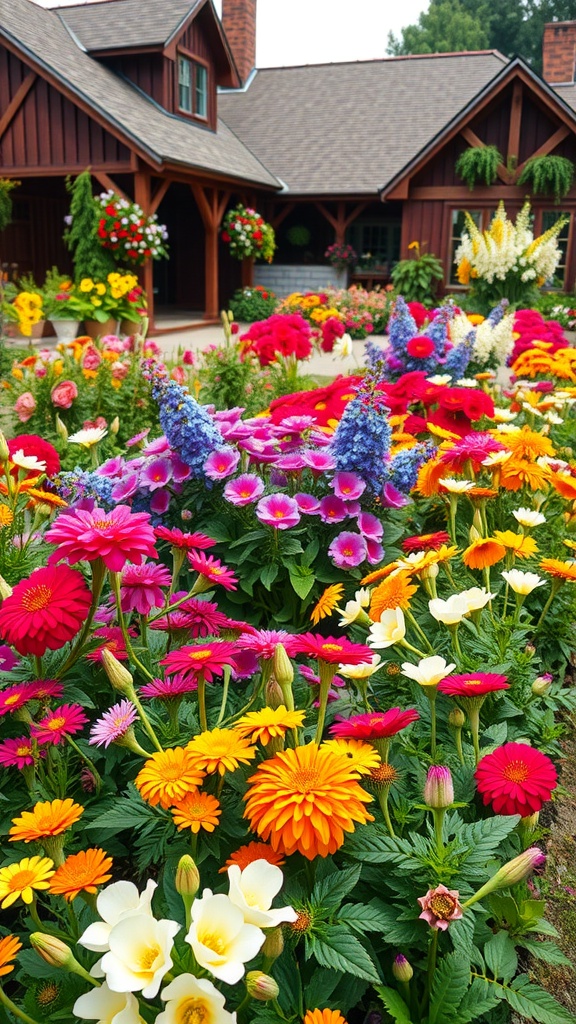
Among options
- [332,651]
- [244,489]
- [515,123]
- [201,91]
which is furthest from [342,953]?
[201,91]

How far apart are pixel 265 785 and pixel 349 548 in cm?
131

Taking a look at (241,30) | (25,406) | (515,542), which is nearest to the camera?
(515,542)

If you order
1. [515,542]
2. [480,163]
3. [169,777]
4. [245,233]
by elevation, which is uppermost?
[480,163]

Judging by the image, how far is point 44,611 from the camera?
4.65 feet

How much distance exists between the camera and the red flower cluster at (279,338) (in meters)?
4.60

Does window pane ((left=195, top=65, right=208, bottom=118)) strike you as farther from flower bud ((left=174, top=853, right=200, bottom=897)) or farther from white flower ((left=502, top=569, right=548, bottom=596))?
flower bud ((left=174, top=853, right=200, bottom=897))

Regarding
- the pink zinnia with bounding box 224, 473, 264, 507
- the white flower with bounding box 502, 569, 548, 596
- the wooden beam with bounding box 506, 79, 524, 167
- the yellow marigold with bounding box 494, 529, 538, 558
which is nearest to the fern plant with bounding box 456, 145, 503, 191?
the wooden beam with bounding box 506, 79, 524, 167

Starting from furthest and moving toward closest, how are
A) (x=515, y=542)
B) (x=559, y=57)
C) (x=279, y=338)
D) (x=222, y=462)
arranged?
(x=559, y=57) < (x=279, y=338) < (x=222, y=462) < (x=515, y=542)

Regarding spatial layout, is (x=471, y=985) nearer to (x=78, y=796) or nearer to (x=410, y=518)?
(x=78, y=796)

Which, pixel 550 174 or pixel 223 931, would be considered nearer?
pixel 223 931

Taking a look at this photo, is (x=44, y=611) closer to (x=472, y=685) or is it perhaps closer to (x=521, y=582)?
(x=472, y=685)

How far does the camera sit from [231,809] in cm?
144

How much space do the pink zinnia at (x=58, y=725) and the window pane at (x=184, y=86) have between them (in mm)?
15466

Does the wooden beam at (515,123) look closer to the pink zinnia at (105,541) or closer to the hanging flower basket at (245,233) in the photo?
the hanging flower basket at (245,233)
